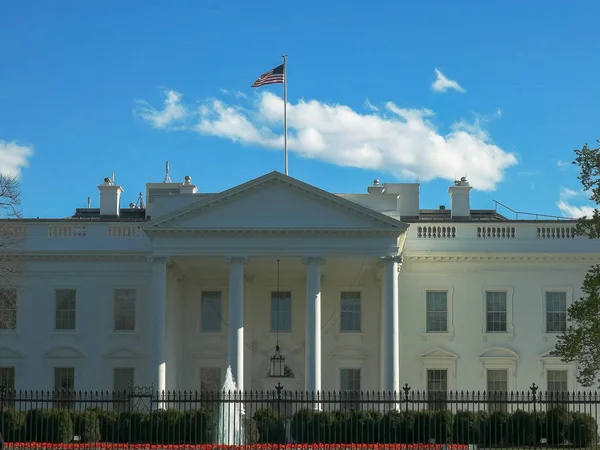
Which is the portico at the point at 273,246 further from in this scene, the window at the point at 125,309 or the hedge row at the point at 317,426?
the hedge row at the point at 317,426

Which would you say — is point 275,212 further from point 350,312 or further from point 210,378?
point 210,378

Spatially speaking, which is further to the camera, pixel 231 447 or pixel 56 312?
pixel 56 312

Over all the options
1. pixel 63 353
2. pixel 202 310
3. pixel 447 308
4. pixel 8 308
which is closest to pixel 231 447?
pixel 202 310

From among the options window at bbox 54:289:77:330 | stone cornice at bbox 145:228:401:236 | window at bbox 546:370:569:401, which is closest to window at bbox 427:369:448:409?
window at bbox 546:370:569:401

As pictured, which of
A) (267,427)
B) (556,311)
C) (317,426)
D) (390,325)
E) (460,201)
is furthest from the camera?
(460,201)

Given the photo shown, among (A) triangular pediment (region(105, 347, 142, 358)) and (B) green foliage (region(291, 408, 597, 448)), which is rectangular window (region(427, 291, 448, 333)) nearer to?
(B) green foliage (region(291, 408, 597, 448))

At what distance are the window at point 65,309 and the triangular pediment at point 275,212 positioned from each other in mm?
7033

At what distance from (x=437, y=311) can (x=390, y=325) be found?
574cm

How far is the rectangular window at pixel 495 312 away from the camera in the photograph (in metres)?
47.5

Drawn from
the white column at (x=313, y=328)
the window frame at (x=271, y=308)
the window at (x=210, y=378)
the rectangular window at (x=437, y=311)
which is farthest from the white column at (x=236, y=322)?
the rectangular window at (x=437, y=311)

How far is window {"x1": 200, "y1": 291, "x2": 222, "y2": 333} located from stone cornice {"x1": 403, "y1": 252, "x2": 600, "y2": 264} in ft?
27.7

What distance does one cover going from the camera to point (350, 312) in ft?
158

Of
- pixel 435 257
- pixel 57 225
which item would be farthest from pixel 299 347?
pixel 57 225

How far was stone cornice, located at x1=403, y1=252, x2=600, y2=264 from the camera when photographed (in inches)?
1863
